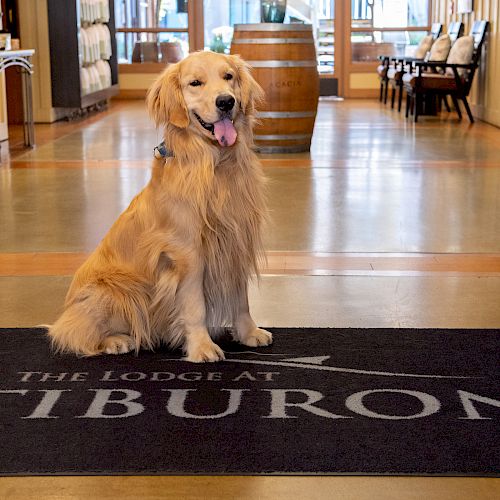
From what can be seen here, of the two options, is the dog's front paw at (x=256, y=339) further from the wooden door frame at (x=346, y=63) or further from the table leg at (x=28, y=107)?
the wooden door frame at (x=346, y=63)

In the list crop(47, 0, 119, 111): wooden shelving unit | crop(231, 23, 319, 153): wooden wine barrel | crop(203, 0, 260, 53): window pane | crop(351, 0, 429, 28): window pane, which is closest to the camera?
crop(231, 23, 319, 153): wooden wine barrel

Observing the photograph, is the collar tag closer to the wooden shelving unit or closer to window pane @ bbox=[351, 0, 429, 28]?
the wooden shelving unit

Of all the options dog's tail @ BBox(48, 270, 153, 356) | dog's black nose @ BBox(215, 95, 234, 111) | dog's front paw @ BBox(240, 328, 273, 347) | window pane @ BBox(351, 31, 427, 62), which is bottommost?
dog's front paw @ BBox(240, 328, 273, 347)

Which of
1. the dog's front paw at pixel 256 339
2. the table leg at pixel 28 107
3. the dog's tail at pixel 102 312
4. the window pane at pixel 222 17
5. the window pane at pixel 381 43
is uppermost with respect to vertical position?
the window pane at pixel 222 17

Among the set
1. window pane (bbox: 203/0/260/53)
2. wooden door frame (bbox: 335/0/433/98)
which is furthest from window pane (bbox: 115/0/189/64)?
wooden door frame (bbox: 335/0/433/98)

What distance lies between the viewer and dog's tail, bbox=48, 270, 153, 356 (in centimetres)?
289

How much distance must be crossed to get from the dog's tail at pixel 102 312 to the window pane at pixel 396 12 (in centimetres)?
1310

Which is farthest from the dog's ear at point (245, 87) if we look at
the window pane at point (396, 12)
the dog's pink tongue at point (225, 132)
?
the window pane at point (396, 12)

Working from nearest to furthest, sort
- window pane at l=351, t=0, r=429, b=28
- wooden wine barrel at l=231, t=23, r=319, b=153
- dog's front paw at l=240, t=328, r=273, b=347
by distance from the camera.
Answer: dog's front paw at l=240, t=328, r=273, b=347
wooden wine barrel at l=231, t=23, r=319, b=153
window pane at l=351, t=0, r=429, b=28

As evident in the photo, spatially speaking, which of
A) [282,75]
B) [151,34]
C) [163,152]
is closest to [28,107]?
[282,75]

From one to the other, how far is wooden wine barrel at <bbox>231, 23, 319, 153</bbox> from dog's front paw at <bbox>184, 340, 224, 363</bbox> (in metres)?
4.99

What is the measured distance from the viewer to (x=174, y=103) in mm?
2777

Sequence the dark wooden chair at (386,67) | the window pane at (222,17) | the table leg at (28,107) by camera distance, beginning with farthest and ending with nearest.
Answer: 1. the window pane at (222,17)
2. the dark wooden chair at (386,67)
3. the table leg at (28,107)

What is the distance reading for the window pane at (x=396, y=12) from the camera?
1512 centimetres
